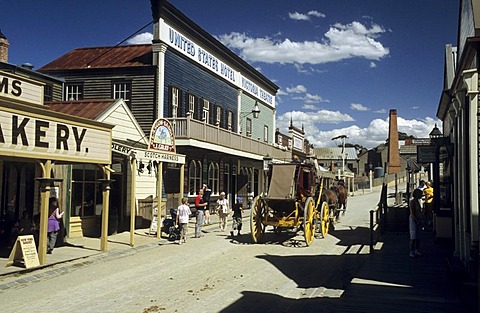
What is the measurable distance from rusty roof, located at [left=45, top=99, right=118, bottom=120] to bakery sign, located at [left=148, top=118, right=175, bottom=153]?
6.38ft

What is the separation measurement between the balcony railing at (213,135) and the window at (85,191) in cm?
471

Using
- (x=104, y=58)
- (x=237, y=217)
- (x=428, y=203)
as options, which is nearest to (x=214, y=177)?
(x=104, y=58)

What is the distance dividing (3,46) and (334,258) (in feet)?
49.9

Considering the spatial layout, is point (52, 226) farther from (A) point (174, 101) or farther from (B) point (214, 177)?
(B) point (214, 177)

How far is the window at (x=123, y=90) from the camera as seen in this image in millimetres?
22453

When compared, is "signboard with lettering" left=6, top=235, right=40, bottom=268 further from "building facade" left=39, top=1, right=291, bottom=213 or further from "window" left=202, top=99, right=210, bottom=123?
"window" left=202, top=99, right=210, bottom=123

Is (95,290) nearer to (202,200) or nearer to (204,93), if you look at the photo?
(202,200)

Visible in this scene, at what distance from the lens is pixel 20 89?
12305mm

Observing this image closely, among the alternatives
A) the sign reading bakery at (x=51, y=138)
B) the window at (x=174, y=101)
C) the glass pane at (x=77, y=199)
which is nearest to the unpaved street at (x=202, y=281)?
the sign reading bakery at (x=51, y=138)

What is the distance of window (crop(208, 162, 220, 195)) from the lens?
27078 millimetres

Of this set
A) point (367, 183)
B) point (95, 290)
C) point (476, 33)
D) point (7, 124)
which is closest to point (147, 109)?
point (7, 124)

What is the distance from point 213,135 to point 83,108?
26.1 ft

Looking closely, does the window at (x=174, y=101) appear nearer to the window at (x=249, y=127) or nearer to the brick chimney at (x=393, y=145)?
the window at (x=249, y=127)

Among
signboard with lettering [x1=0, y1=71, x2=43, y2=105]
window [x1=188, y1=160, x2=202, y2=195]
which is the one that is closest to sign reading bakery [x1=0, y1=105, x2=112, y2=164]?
signboard with lettering [x1=0, y1=71, x2=43, y2=105]
